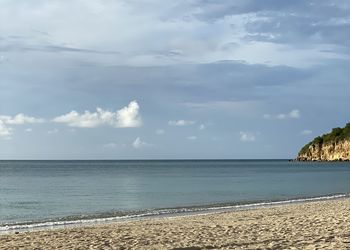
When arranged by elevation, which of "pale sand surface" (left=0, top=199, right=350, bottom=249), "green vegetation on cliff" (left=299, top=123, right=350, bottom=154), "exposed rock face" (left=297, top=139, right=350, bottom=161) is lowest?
"pale sand surface" (left=0, top=199, right=350, bottom=249)

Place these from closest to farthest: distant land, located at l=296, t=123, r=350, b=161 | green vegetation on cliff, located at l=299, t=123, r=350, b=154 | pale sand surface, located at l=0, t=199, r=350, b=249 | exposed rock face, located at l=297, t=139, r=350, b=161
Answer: pale sand surface, located at l=0, t=199, r=350, b=249
green vegetation on cliff, located at l=299, t=123, r=350, b=154
distant land, located at l=296, t=123, r=350, b=161
exposed rock face, located at l=297, t=139, r=350, b=161

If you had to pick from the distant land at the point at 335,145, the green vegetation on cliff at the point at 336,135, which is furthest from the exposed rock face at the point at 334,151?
the green vegetation on cliff at the point at 336,135

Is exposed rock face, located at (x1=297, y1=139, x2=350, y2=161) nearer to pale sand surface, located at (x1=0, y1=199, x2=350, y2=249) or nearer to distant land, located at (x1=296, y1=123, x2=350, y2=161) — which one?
distant land, located at (x1=296, y1=123, x2=350, y2=161)

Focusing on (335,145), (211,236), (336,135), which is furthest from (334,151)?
(211,236)

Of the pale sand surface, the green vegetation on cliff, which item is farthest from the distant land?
the pale sand surface

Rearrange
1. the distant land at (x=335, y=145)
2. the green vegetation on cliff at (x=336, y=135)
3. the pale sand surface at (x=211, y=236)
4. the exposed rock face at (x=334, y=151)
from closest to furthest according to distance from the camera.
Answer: the pale sand surface at (x=211, y=236), the green vegetation on cliff at (x=336, y=135), the distant land at (x=335, y=145), the exposed rock face at (x=334, y=151)

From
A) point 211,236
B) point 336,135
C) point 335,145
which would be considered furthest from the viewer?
point 335,145

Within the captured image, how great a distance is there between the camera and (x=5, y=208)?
103 ft

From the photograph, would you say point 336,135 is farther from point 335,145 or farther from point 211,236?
point 211,236

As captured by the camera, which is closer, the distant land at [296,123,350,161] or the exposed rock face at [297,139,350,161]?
the distant land at [296,123,350,161]

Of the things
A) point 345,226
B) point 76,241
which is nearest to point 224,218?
point 345,226

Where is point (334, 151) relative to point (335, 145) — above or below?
below

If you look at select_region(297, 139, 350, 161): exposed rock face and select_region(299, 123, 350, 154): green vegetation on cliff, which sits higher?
select_region(299, 123, 350, 154): green vegetation on cliff

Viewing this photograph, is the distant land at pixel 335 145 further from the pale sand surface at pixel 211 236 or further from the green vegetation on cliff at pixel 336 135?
the pale sand surface at pixel 211 236
